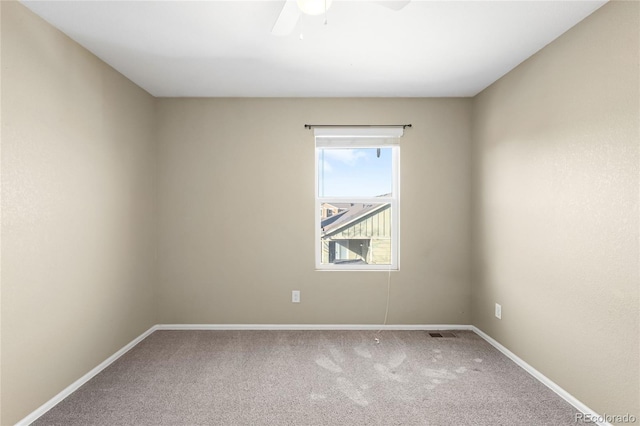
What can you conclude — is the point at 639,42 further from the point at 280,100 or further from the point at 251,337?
the point at 251,337

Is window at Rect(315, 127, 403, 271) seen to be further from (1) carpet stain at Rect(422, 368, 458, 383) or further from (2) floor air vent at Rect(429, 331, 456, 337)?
(1) carpet stain at Rect(422, 368, 458, 383)

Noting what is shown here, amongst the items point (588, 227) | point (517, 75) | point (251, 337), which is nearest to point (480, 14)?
point (517, 75)

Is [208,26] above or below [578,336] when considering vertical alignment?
above

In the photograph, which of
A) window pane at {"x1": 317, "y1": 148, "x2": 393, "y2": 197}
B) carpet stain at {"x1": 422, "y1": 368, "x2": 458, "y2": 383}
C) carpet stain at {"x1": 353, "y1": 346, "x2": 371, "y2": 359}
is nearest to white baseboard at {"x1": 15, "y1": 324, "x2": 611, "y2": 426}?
carpet stain at {"x1": 353, "y1": 346, "x2": 371, "y2": 359}

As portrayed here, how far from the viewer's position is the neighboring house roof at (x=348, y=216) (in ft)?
12.3

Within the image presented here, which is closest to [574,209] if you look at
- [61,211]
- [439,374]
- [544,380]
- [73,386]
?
[544,380]

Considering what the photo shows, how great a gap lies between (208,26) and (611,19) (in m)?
2.35

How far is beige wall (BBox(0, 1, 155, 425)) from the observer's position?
→ 195cm

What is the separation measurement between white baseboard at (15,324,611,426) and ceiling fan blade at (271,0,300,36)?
2644 mm

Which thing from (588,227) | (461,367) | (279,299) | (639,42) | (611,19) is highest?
(611,19)

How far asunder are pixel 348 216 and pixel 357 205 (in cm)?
15

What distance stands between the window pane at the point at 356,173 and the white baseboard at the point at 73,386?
7.57ft

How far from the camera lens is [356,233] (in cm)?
379

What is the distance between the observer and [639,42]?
1.79 meters
